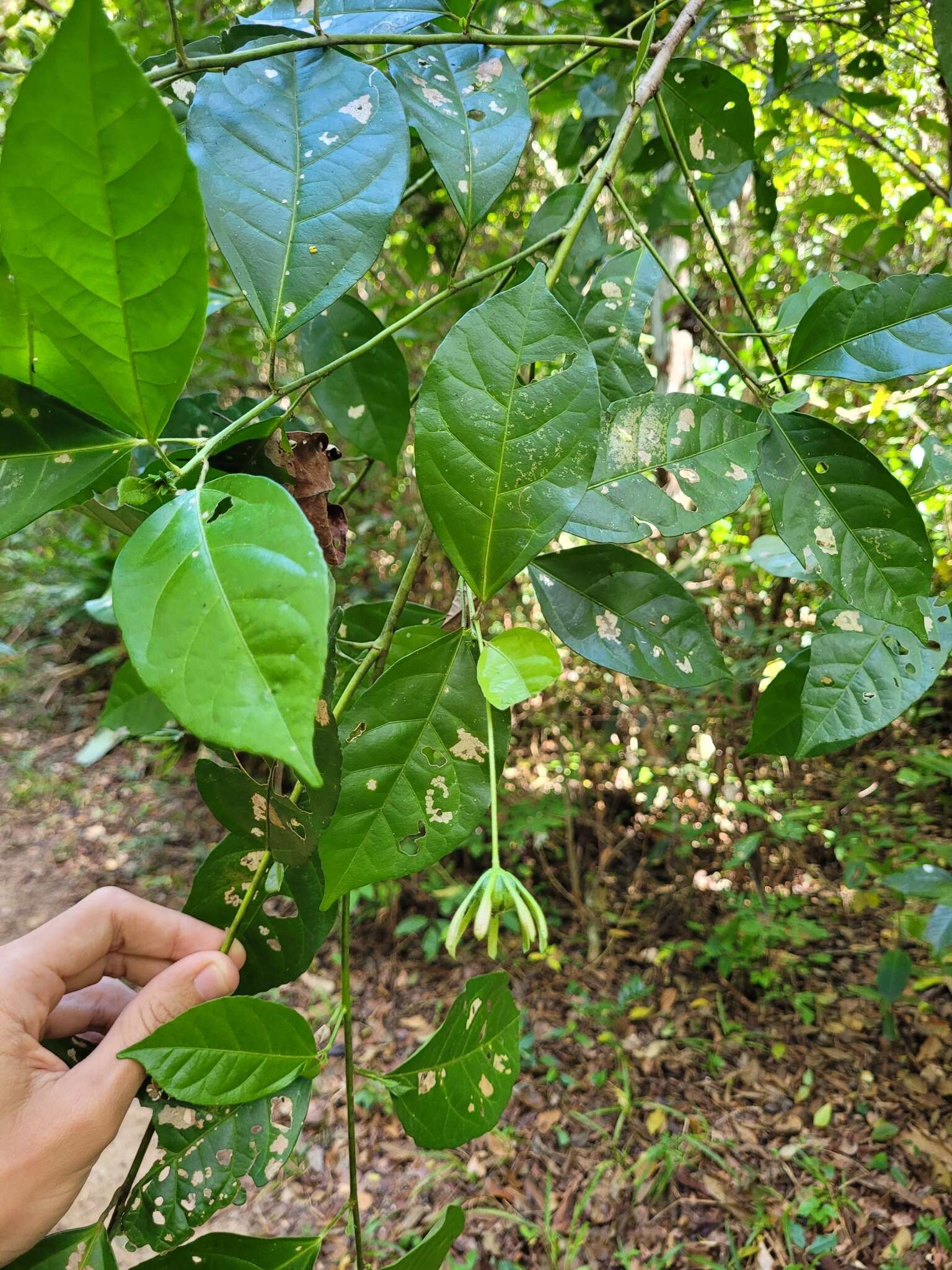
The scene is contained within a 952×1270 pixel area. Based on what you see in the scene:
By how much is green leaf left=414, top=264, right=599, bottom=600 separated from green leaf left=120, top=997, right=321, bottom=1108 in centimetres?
33

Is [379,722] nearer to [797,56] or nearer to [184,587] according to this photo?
[184,587]

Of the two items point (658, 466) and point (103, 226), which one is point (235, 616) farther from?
point (658, 466)

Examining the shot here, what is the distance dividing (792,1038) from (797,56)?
8.20 feet

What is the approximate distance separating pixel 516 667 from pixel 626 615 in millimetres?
213

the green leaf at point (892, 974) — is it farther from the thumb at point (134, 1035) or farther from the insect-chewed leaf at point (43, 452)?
the insect-chewed leaf at point (43, 452)

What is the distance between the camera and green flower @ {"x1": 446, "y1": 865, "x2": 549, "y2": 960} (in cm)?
39

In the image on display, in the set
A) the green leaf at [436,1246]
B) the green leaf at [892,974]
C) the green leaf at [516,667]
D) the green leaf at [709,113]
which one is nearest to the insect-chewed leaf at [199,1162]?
the green leaf at [436,1246]

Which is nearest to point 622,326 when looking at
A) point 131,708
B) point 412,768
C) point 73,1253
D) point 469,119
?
point 469,119

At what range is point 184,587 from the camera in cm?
32

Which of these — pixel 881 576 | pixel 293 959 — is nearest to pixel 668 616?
pixel 881 576

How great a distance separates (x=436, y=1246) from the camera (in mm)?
557

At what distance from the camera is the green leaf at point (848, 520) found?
1.74 ft

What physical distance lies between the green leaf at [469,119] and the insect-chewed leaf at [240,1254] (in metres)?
0.76

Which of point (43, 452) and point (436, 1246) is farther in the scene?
point (436, 1246)
